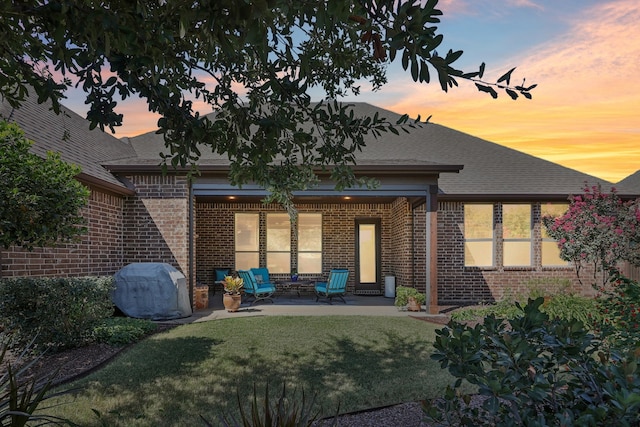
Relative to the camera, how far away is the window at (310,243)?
677 inches

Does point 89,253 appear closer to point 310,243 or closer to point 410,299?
point 410,299

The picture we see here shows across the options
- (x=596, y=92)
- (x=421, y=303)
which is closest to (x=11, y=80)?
(x=596, y=92)

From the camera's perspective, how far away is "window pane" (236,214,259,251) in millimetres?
17203

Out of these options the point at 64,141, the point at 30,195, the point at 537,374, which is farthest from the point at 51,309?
the point at 537,374

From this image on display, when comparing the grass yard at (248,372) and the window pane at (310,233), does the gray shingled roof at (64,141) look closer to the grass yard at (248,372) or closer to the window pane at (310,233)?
the grass yard at (248,372)

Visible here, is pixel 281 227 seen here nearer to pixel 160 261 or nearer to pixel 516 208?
pixel 160 261

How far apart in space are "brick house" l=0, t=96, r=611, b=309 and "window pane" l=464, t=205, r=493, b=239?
31 mm

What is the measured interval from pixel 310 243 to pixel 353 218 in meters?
1.80

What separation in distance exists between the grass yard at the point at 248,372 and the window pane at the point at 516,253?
243 inches

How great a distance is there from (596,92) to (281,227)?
11098 mm

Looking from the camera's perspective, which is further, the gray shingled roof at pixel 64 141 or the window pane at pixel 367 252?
the window pane at pixel 367 252

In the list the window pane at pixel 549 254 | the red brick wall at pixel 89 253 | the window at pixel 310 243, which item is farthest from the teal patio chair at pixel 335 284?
the window pane at pixel 549 254

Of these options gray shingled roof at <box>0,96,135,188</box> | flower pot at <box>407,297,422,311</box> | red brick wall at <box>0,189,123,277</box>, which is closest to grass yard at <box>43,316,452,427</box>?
flower pot at <box>407,297,422,311</box>

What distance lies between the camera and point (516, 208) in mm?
14523
